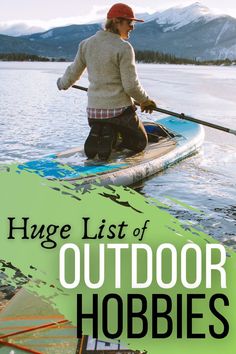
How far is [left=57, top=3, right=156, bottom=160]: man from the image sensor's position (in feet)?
24.9

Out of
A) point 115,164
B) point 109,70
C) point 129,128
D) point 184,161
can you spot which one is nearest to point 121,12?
point 109,70

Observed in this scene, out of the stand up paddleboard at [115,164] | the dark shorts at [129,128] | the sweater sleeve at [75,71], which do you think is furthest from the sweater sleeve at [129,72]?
the stand up paddleboard at [115,164]

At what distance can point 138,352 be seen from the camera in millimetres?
3768

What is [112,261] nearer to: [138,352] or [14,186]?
[138,352]

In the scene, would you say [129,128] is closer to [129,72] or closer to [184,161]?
[129,72]

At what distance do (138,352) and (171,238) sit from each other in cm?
244

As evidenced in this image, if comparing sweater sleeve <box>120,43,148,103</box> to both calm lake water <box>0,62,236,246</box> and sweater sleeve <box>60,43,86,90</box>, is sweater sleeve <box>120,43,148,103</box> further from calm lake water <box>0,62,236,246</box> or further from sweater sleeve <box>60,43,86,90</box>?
calm lake water <box>0,62,236,246</box>

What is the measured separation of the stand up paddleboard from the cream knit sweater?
3.01ft

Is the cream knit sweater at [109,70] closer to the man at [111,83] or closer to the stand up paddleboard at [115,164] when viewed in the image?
the man at [111,83]

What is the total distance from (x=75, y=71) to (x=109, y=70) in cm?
74

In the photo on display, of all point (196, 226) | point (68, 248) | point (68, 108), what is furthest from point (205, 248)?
point (68, 108)

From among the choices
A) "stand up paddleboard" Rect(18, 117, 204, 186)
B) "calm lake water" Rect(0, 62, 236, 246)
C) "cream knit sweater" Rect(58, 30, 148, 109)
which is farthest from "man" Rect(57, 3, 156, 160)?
"calm lake water" Rect(0, 62, 236, 246)

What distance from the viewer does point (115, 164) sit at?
8469mm

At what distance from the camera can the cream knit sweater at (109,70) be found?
7625 millimetres
